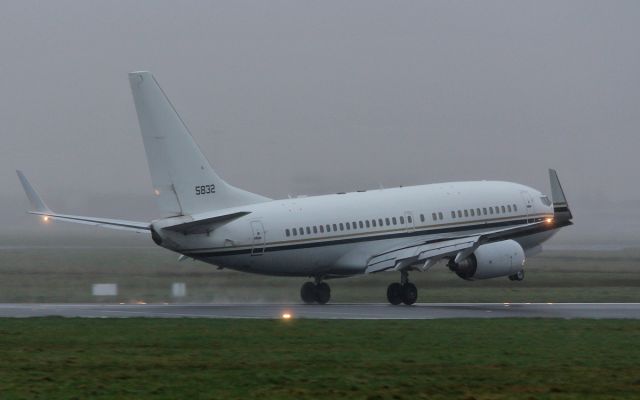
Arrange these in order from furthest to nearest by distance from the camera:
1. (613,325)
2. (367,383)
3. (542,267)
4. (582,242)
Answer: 1. (582,242)
2. (542,267)
3. (613,325)
4. (367,383)

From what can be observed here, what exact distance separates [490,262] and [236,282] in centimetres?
1506

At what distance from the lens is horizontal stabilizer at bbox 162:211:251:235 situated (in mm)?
41500

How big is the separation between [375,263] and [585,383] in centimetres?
2475

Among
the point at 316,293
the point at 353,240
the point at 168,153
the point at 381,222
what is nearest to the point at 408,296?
the point at 353,240

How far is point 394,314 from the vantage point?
132ft

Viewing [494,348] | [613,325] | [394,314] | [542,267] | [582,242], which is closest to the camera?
[494,348]

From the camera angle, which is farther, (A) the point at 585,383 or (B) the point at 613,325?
(B) the point at 613,325

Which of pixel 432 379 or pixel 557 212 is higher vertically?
pixel 557 212

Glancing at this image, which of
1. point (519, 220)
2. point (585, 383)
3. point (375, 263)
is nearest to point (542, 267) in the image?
point (519, 220)

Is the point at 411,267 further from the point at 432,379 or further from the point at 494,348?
the point at 432,379

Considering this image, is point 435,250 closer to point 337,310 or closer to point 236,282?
point 337,310

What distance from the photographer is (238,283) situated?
55.3 metres

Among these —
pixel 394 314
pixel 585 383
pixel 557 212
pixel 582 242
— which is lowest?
pixel 585 383

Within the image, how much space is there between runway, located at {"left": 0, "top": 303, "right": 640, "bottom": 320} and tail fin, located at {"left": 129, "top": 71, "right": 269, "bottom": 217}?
386 centimetres
